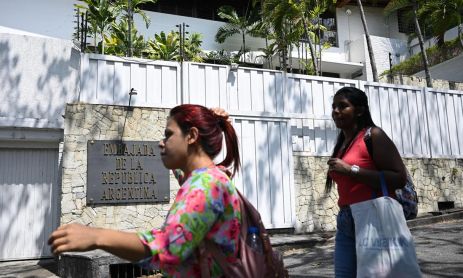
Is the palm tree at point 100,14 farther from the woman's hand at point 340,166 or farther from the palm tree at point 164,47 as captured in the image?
the woman's hand at point 340,166

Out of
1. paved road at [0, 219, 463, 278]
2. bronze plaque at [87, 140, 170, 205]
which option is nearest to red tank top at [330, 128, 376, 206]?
paved road at [0, 219, 463, 278]

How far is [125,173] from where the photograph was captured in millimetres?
8148

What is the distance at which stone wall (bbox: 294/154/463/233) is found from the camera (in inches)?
374

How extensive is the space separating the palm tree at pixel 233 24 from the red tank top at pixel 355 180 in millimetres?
20831

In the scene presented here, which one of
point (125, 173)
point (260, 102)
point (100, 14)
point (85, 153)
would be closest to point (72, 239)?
point (125, 173)

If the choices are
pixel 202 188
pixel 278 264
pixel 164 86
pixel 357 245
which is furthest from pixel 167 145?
pixel 164 86

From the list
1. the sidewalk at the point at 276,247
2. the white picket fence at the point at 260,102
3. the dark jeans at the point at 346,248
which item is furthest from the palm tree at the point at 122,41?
the dark jeans at the point at 346,248

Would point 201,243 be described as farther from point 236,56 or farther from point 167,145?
point 236,56

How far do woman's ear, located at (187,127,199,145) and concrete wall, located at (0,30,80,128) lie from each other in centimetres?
737

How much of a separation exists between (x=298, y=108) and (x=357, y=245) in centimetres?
779

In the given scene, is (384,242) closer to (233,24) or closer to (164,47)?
(164,47)

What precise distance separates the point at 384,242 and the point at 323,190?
766cm

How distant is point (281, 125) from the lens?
9.62m

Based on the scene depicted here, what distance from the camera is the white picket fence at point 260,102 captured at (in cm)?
868
